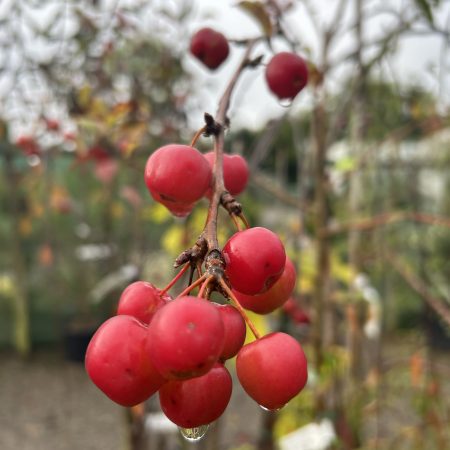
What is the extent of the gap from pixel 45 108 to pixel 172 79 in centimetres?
60

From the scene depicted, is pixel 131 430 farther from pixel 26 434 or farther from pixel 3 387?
pixel 3 387

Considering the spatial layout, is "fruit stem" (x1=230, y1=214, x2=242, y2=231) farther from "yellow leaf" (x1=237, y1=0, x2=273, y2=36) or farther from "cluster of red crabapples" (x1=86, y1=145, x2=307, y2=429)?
"yellow leaf" (x1=237, y1=0, x2=273, y2=36)

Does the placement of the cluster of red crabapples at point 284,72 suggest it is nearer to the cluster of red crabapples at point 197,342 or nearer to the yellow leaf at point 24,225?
the cluster of red crabapples at point 197,342

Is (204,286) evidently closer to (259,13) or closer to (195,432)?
(195,432)

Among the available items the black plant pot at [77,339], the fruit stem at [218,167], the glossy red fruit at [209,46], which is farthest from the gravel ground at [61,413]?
the fruit stem at [218,167]

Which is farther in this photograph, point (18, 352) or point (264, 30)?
point (18, 352)

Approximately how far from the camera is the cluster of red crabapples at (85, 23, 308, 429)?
0.27 m

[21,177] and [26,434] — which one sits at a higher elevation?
[21,177]

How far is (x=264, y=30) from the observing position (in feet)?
1.82

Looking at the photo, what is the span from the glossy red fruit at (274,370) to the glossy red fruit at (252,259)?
0.10 ft

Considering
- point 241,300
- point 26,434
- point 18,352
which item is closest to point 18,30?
point 241,300

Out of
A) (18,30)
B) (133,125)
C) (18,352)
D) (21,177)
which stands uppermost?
(18,30)

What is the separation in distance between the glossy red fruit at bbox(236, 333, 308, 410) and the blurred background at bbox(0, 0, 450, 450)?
0.81ft

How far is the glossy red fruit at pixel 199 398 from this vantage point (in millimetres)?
302
